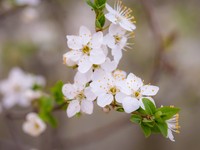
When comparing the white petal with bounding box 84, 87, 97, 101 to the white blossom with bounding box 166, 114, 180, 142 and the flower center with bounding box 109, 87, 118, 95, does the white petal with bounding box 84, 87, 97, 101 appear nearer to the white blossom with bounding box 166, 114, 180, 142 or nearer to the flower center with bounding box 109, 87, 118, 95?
the flower center with bounding box 109, 87, 118, 95

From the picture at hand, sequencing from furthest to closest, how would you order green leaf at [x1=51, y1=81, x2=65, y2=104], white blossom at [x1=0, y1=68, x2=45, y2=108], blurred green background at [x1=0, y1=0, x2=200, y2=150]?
blurred green background at [x1=0, y1=0, x2=200, y2=150]
white blossom at [x1=0, y1=68, x2=45, y2=108]
green leaf at [x1=51, y1=81, x2=65, y2=104]

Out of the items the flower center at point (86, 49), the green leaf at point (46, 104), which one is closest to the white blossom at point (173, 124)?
the flower center at point (86, 49)

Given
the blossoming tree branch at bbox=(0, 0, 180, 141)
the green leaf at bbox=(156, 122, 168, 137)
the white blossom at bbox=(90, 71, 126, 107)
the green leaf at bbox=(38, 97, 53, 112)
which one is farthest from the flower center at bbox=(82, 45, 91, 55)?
the green leaf at bbox=(38, 97, 53, 112)

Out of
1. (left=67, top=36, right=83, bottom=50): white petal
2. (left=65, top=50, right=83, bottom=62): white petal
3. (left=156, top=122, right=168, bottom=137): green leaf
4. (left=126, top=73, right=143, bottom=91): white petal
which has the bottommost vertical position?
(left=156, top=122, right=168, bottom=137): green leaf

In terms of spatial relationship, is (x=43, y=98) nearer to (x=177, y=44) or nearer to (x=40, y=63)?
(x=40, y=63)

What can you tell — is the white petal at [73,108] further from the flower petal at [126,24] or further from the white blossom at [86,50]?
the flower petal at [126,24]

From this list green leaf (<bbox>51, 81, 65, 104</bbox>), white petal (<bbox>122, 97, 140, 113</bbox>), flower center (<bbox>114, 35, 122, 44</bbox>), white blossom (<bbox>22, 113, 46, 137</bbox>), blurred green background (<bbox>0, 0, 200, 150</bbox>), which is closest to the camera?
white petal (<bbox>122, 97, 140, 113</bbox>)
